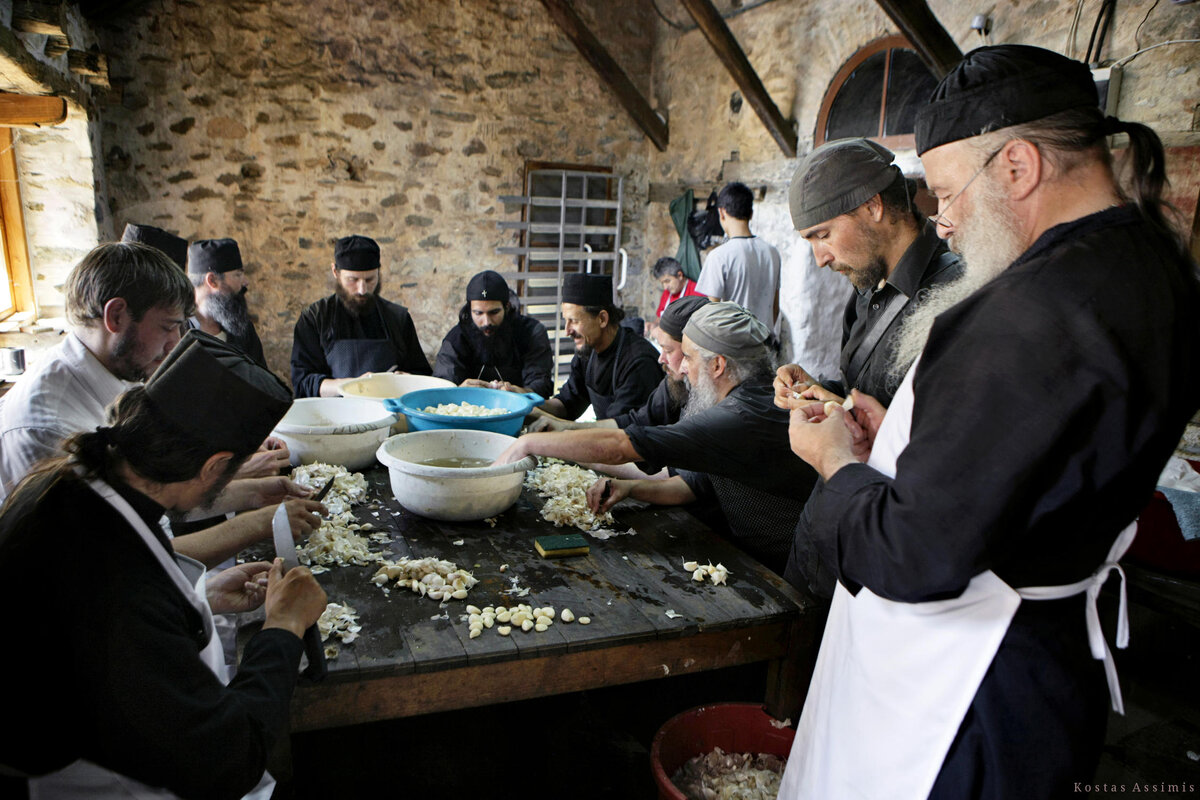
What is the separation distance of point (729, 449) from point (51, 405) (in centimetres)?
211

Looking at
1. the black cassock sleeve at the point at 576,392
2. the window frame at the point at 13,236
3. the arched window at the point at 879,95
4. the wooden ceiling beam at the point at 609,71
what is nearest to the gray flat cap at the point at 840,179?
the black cassock sleeve at the point at 576,392

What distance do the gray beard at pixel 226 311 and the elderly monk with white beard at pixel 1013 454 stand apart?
410 cm

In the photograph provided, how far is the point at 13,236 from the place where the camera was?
17.1ft

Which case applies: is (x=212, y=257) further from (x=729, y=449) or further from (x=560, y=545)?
(x=729, y=449)

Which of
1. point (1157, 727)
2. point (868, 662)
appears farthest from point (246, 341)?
point (1157, 727)

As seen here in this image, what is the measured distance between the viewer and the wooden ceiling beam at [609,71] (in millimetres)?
7672

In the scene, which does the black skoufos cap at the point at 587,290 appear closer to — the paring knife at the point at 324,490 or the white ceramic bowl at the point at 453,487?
the white ceramic bowl at the point at 453,487

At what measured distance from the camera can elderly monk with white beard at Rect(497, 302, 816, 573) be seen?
8.62 ft

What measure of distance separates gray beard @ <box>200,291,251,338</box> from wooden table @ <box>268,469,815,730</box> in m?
2.61

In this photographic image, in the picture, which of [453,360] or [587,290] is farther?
[453,360]

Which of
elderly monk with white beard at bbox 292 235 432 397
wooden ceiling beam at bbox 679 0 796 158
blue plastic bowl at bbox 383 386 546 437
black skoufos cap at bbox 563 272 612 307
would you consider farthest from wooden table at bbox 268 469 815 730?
wooden ceiling beam at bbox 679 0 796 158

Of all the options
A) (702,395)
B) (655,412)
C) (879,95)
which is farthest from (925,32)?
(702,395)

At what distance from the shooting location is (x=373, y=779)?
257 centimetres

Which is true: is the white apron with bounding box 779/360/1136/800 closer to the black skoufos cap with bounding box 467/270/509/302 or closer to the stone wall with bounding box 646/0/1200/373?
the stone wall with bounding box 646/0/1200/373
